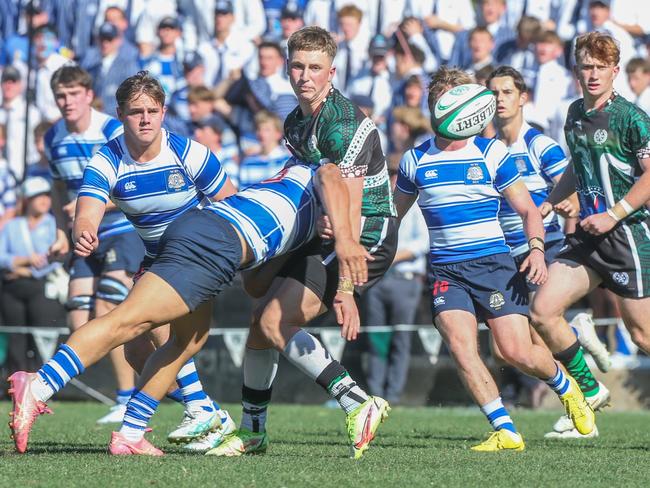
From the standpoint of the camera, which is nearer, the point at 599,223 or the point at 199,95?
the point at 599,223

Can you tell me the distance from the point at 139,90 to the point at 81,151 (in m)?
2.61

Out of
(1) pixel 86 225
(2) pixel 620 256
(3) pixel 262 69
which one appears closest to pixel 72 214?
(1) pixel 86 225

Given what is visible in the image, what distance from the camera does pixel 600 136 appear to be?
7852mm

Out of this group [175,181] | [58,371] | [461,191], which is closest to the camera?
[58,371]

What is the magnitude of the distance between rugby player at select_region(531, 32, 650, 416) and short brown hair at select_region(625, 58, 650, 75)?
206 inches

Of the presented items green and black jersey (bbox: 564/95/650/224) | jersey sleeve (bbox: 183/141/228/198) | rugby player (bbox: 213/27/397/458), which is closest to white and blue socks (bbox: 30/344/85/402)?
rugby player (bbox: 213/27/397/458)

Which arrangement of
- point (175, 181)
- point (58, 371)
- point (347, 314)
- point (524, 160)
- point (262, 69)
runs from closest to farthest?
point (58, 371) < point (347, 314) < point (175, 181) < point (524, 160) < point (262, 69)

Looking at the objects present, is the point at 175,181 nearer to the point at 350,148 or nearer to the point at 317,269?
the point at 317,269

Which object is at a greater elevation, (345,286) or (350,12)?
(350,12)

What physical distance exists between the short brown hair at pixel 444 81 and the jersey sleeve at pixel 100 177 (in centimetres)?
211

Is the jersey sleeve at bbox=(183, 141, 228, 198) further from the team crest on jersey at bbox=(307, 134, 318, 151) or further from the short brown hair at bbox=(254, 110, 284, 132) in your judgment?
the short brown hair at bbox=(254, 110, 284, 132)

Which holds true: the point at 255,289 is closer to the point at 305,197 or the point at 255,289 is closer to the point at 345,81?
the point at 305,197

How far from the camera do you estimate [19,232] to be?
13.6m

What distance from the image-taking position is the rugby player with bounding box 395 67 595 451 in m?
7.47
